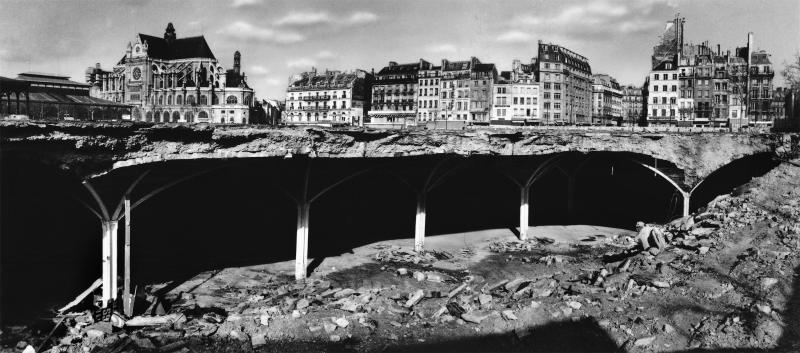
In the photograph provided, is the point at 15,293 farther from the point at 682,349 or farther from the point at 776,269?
the point at 776,269

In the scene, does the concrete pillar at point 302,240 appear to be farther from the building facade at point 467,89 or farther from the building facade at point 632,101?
the building facade at point 632,101

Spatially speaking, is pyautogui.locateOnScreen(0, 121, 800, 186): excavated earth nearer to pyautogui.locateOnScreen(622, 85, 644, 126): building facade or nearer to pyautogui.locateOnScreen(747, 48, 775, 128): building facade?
pyautogui.locateOnScreen(747, 48, 775, 128): building facade

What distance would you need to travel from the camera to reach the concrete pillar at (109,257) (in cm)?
1576

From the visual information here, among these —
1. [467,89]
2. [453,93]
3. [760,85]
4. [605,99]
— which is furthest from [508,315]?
[605,99]

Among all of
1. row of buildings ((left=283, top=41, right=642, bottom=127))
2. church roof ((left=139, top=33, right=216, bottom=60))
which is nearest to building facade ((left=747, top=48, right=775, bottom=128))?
row of buildings ((left=283, top=41, right=642, bottom=127))

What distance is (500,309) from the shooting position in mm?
15391

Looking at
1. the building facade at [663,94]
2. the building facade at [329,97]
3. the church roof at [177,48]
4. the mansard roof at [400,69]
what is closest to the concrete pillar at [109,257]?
the building facade at [329,97]

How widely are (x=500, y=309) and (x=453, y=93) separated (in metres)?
72.1

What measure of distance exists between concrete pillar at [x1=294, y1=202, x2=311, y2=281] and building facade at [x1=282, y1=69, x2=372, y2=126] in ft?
231

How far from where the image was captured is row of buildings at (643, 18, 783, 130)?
7844 cm

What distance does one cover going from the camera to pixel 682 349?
12.5m

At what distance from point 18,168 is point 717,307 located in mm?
20087

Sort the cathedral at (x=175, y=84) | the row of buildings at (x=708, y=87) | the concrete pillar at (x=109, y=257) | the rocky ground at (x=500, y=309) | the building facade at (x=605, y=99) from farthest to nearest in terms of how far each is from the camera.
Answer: the building facade at (x=605, y=99), the cathedral at (x=175, y=84), the row of buildings at (x=708, y=87), the concrete pillar at (x=109, y=257), the rocky ground at (x=500, y=309)

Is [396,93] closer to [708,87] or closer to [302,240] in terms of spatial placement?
[708,87]
